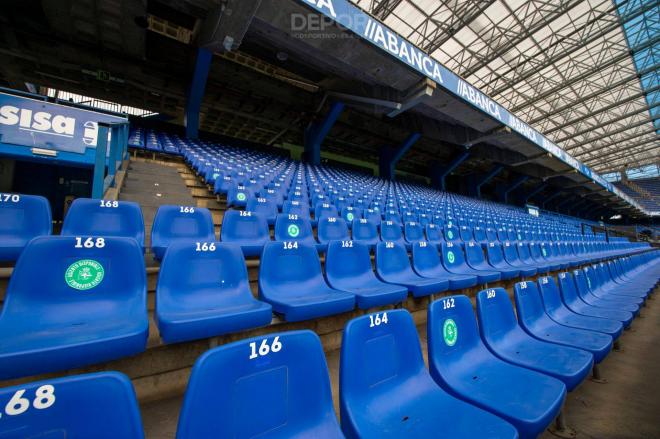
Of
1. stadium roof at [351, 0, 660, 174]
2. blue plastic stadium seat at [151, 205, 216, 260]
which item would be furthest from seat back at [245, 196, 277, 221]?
stadium roof at [351, 0, 660, 174]

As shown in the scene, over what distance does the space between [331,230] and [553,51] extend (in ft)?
50.3

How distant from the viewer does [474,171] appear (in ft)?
61.9

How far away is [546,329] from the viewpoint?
1884mm

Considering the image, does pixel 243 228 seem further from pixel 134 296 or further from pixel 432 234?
pixel 432 234

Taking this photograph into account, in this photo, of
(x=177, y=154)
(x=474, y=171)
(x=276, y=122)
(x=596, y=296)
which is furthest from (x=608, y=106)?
(x=177, y=154)

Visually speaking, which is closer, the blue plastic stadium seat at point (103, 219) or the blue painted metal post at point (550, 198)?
the blue plastic stadium seat at point (103, 219)

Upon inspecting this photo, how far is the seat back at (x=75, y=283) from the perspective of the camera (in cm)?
115

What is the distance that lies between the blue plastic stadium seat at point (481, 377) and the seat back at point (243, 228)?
158cm

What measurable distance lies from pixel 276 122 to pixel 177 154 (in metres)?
6.23

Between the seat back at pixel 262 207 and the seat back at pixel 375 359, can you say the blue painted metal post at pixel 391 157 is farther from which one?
the seat back at pixel 375 359

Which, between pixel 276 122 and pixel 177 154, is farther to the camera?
pixel 276 122

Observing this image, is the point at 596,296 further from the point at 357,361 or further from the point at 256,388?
the point at 256,388

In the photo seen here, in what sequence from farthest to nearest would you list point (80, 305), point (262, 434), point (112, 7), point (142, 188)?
point (112, 7)
point (142, 188)
point (80, 305)
point (262, 434)

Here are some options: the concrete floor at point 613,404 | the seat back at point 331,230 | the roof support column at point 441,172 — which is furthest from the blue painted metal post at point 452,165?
the concrete floor at point 613,404
